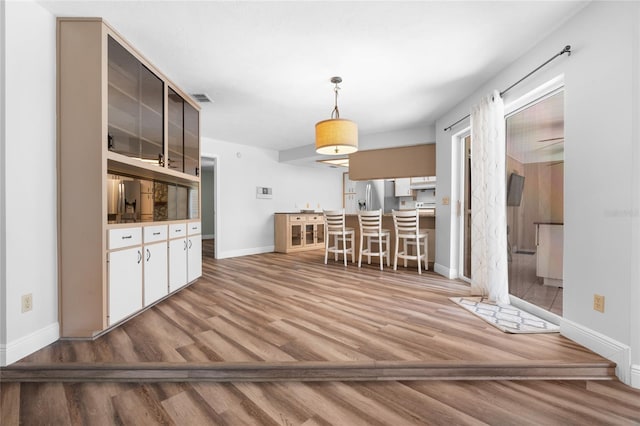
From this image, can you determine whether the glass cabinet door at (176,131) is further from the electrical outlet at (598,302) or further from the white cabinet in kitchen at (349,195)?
the white cabinet in kitchen at (349,195)

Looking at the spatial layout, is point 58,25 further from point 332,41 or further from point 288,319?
point 288,319

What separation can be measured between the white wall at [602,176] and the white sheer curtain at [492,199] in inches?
26.4

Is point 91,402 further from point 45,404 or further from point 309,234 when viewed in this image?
point 309,234

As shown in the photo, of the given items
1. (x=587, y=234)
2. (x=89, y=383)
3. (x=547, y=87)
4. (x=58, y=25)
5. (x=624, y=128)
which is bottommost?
(x=89, y=383)

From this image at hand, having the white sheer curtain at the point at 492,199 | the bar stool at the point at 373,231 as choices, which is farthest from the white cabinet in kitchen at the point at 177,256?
the white sheer curtain at the point at 492,199

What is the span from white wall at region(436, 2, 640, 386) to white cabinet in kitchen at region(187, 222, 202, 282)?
3890mm

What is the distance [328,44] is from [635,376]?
10.5 feet

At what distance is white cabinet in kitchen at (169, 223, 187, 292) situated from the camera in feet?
10.4

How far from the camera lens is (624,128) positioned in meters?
1.77

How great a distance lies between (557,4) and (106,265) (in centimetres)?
392

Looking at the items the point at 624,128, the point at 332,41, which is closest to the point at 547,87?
the point at 624,128

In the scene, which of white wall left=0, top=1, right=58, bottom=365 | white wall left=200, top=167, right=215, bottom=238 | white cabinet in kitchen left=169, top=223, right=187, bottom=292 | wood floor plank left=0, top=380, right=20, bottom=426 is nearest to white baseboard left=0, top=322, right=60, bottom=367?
white wall left=0, top=1, right=58, bottom=365

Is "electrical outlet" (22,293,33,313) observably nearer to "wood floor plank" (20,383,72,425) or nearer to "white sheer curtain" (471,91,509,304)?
"wood floor plank" (20,383,72,425)

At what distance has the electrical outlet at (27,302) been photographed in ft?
6.33
